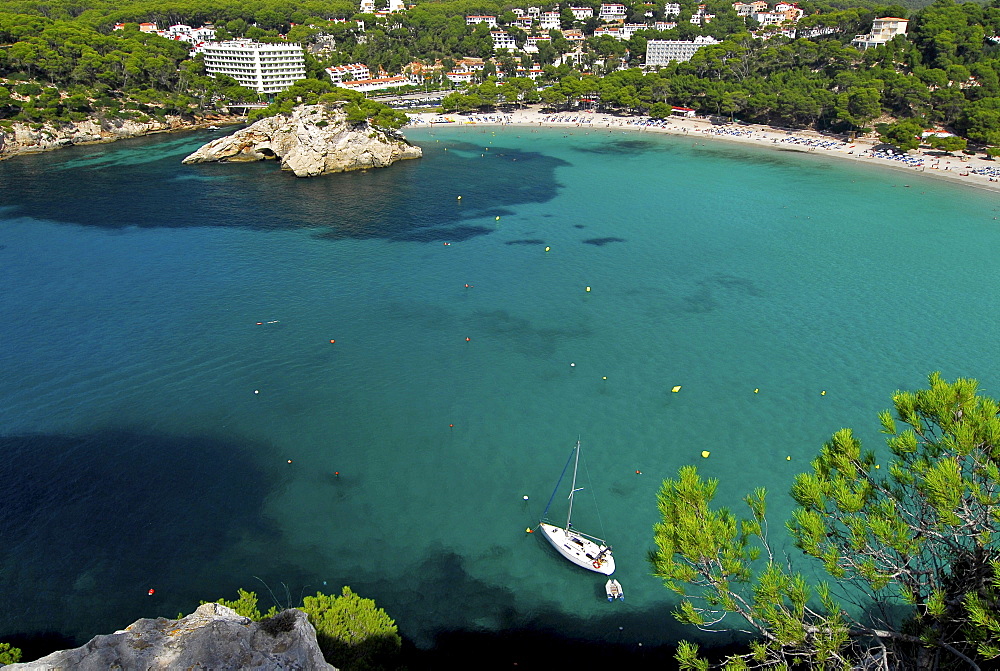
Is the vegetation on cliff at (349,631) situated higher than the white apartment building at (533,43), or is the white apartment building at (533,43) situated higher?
the white apartment building at (533,43)

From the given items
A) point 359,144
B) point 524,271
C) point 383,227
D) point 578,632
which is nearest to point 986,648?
point 578,632

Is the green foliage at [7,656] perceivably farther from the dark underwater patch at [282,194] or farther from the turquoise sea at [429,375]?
the dark underwater patch at [282,194]

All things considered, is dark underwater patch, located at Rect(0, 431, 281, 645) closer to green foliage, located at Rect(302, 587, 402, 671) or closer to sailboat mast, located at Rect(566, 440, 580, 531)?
green foliage, located at Rect(302, 587, 402, 671)

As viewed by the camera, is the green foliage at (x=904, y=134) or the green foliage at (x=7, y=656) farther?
the green foliage at (x=904, y=134)

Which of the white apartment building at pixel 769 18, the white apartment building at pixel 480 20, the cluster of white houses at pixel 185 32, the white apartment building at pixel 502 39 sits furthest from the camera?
the white apartment building at pixel 480 20

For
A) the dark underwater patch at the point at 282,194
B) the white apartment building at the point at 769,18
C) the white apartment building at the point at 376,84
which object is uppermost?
the white apartment building at the point at 769,18

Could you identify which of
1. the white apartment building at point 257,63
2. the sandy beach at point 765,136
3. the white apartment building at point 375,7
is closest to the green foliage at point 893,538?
the sandy beach at point 765,136

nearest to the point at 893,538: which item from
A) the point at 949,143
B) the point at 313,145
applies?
the point at 313,145
